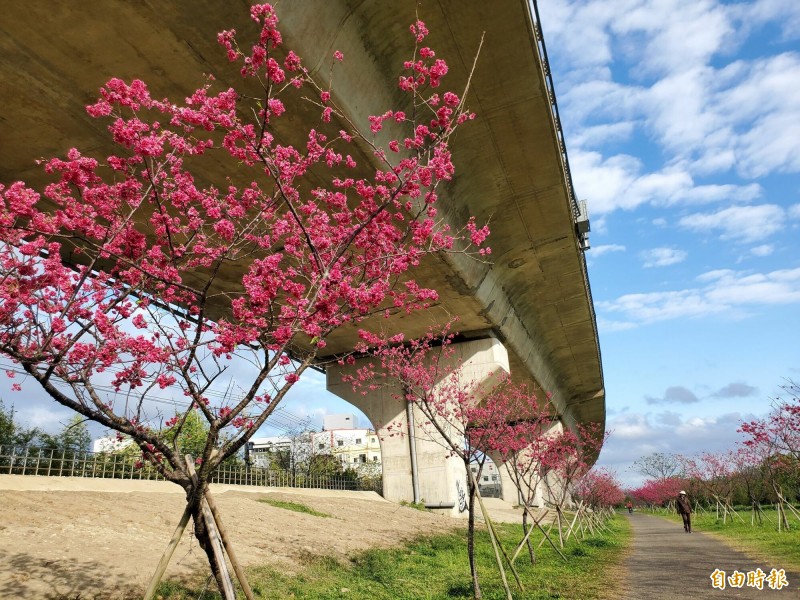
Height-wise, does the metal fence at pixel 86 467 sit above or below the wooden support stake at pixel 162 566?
above

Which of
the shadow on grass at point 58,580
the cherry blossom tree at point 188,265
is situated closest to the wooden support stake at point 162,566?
the cherry blossom tree at point 188,265

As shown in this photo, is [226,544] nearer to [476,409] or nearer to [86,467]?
[476,409]

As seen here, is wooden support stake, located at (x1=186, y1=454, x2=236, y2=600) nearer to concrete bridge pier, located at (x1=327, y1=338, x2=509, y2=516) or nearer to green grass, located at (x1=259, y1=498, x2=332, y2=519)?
green grass, located at (x1=259, y1=498, x2=332, y2=519)

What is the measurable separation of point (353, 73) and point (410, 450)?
18165 millimetres

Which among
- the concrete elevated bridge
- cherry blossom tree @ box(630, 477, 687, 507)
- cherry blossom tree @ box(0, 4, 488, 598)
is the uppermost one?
the concrete elevated bridge

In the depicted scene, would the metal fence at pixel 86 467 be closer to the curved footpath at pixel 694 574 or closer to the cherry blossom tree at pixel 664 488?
the curved footpath at pixel 694 574

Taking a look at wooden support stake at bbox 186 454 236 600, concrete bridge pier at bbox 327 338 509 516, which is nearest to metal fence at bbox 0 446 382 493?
concrete bridge pier at bbox 327 338 509 516

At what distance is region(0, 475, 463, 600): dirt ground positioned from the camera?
6.57 meters

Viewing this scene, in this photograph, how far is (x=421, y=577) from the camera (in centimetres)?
1003

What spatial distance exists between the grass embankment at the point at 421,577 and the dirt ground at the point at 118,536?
55 centimetres

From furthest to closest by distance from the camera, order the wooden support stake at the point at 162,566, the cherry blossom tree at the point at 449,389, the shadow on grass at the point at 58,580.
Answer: the cherry blossom tree at the point at 449,389 → the shadow on grass at the point at 58,580 → the wooden support stake at the point at 162,566

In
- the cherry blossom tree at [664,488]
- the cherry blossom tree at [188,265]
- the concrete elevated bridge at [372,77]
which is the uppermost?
the concrete elevated bridge at [372,77]

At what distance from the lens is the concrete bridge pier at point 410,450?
22.6m

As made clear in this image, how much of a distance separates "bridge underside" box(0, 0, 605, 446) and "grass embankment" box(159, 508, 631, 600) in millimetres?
7011
